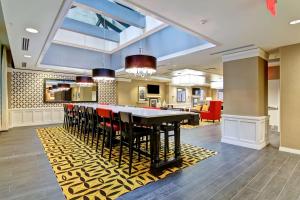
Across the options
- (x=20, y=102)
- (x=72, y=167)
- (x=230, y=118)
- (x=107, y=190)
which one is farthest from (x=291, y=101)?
(x=20, y=102)

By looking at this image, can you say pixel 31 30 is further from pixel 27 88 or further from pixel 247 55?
pixel 27 88

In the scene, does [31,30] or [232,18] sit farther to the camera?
[31,30]

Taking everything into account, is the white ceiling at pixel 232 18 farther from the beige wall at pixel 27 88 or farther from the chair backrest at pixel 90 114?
the beige wall at pixel 27 88

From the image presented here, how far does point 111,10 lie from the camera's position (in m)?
4.18

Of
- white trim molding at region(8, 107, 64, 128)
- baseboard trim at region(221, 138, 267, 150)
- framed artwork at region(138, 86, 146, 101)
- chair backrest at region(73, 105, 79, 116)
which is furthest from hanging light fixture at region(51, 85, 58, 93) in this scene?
baseboard trim at region(221, 138, 267, 150)

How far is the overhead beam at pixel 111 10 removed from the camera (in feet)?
12.2

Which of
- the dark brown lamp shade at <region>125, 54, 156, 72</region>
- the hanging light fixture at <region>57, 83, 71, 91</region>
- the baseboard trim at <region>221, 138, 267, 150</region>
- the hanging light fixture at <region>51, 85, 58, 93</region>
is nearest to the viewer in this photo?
the dark brown lamp shade at <region>125, 54, 156, 72</region>

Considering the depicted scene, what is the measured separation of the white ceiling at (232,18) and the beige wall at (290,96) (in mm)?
331

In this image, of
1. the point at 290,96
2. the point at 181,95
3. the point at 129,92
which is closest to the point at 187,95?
the point at 181,95

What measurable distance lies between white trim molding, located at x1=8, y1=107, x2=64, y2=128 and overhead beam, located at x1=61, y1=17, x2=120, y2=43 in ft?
13.3

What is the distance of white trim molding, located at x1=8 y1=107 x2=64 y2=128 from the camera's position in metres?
6.81

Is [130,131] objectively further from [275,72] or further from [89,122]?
[275,72]

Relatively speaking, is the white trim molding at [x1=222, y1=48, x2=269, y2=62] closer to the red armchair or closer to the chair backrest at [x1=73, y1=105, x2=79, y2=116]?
the red armchair

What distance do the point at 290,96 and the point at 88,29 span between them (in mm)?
6247
